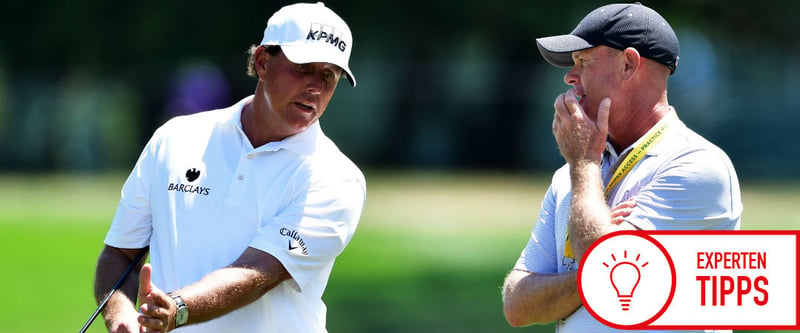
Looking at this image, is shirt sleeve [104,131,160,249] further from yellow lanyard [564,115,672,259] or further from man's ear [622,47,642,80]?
man's ear [622,47,642,80]

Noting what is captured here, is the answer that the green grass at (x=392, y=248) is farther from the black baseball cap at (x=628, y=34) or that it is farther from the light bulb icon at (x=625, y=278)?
the black baseball cap at (x=628, y=34)

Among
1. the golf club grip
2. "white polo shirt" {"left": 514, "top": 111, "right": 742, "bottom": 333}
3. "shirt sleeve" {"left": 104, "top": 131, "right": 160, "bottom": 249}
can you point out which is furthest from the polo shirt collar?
"white polo shirt" {"left": 514, "top": 111, "right": 742, "bottom": 333}

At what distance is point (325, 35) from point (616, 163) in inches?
→ 48.3

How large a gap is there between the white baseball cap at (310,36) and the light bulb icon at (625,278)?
4.16ft

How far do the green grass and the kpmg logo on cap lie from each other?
743cm

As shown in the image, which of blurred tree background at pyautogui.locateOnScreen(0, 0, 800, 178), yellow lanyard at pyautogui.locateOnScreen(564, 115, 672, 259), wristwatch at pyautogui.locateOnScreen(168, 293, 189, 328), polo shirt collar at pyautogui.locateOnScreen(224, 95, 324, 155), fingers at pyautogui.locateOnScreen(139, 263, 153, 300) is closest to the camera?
fingers at pyautogui.locateOnScreen(139, 263, 153, 300)

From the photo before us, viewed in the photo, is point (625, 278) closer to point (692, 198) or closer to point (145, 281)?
point (692, 198)

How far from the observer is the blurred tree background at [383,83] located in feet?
78.8

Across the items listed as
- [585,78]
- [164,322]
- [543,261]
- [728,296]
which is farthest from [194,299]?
[728,296]

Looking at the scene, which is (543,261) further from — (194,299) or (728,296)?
(194,299)

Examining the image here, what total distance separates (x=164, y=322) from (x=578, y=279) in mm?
1457

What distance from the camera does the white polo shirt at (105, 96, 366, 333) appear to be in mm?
4965

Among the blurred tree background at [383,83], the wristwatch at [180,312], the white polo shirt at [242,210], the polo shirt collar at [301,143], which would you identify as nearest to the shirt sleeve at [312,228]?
the white polo shirt at [242,210]

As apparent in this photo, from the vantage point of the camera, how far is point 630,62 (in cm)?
471
